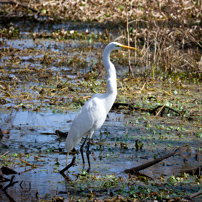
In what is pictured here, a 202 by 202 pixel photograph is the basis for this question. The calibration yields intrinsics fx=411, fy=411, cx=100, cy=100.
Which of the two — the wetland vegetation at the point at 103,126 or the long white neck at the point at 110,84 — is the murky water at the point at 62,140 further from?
the long white neck at the point at 110,84

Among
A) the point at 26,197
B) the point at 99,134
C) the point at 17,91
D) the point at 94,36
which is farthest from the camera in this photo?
the point at 94,36

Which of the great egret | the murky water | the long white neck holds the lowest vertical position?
the murky water

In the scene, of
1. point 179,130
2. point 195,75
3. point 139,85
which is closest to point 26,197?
point 179,130

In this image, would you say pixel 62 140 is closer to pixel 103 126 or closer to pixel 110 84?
pixel 103 126

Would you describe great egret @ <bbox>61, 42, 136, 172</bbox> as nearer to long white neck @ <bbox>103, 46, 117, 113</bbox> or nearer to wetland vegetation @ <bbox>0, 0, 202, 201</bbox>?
long white neck @ <bbox>103, 46, 117, 113</bbox>

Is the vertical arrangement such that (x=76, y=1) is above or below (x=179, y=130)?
above

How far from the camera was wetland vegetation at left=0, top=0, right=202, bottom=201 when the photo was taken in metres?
4.38

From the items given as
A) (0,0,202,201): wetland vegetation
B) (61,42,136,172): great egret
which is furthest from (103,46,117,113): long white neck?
(0,0,202,201): wetland vegetation

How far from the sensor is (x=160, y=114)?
23.3 feet

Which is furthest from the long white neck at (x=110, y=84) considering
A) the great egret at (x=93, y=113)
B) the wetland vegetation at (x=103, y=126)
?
the wetland vegetation at (x=103, y=126)

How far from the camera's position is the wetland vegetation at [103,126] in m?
4.38

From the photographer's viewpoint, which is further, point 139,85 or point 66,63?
point 66,63

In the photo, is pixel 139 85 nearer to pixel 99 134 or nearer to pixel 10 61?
pixel 99 134

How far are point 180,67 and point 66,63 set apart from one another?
9.67ft
